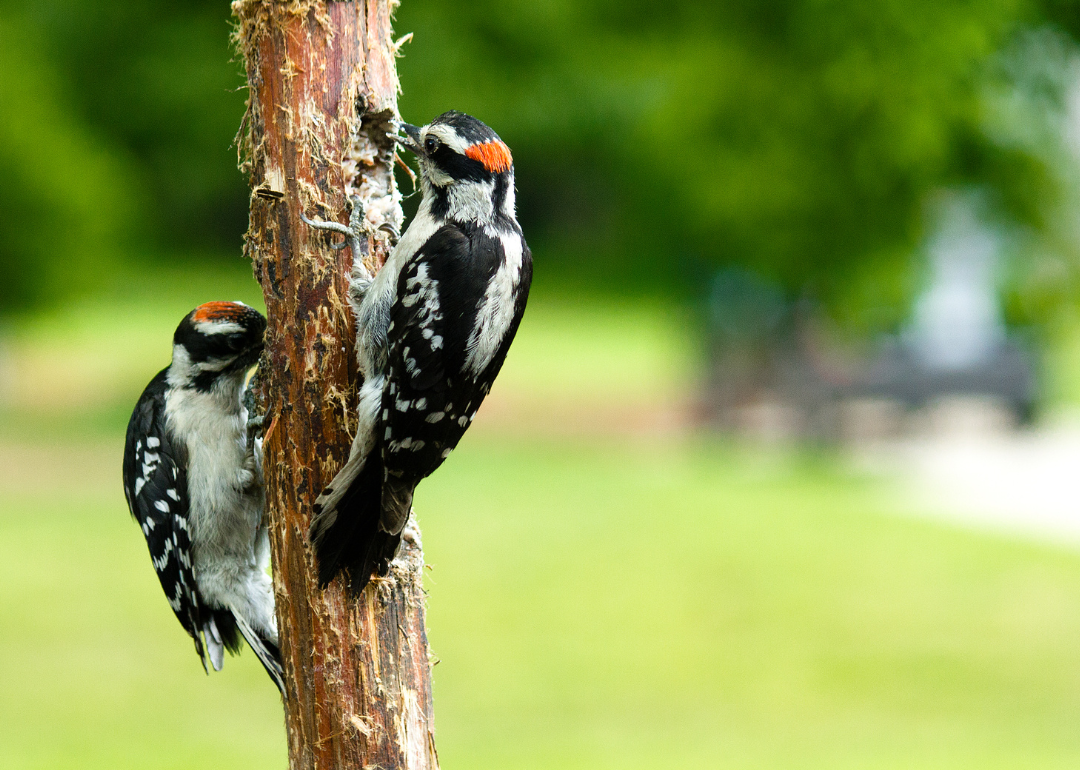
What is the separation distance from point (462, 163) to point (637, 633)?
639 cm

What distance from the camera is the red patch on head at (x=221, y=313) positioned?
3.43 meters

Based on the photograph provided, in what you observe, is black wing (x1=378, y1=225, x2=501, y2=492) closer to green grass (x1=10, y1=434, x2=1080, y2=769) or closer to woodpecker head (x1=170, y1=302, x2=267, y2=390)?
woodpecker head (x1=170, y1=302, x2=267, y2=390)

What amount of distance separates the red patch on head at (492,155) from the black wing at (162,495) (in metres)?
1.30

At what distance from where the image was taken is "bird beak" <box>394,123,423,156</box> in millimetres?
3137

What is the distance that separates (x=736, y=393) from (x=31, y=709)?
32.5 feet

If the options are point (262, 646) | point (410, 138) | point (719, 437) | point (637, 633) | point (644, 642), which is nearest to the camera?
point (410, 138)

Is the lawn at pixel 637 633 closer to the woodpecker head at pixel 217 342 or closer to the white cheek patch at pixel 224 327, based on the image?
the woodpecker head at pixel 217 342

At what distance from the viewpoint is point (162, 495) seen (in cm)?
365

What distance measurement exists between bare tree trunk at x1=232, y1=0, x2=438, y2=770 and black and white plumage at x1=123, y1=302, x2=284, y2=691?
45 cm

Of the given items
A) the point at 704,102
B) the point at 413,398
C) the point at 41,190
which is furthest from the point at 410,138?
the point at 41,190

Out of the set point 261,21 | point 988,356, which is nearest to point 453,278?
point 261,21

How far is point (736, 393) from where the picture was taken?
1542 centimetres

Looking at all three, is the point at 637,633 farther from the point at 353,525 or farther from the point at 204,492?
the point at 353,525

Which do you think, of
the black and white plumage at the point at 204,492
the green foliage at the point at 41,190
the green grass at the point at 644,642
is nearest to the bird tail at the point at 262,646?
the black and white plumage at the point at 204,492
